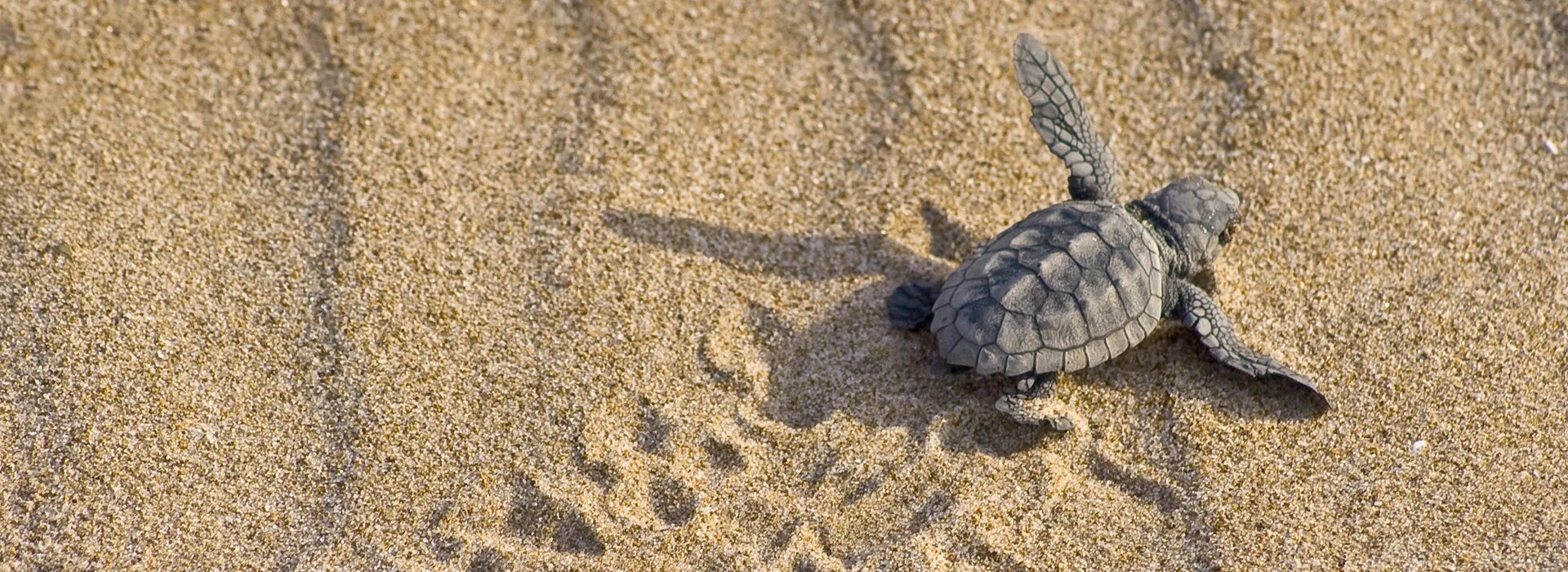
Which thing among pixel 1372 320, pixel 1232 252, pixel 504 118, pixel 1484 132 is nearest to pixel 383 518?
pixel 504 118

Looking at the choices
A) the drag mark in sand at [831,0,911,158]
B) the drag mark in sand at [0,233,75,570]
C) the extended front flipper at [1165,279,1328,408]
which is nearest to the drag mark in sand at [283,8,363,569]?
the drag mark in sand at [0,233,75,570]

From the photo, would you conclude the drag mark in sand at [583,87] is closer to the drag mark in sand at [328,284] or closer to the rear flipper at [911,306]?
the drag mark in sand at [328,284]

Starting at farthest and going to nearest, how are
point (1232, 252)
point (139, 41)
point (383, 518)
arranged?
point (139, 41) < point (1232, 252) < point (383, 518)

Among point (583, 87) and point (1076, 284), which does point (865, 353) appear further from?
point (583, 87)

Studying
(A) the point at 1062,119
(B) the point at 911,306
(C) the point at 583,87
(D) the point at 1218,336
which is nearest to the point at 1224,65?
(A) the point at 1062,119

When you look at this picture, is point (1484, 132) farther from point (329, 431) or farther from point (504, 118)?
point (329, 431)

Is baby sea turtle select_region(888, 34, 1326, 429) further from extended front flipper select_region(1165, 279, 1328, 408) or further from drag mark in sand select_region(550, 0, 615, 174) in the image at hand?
drag mark in sand select_region(550, 0, 615, 174)
